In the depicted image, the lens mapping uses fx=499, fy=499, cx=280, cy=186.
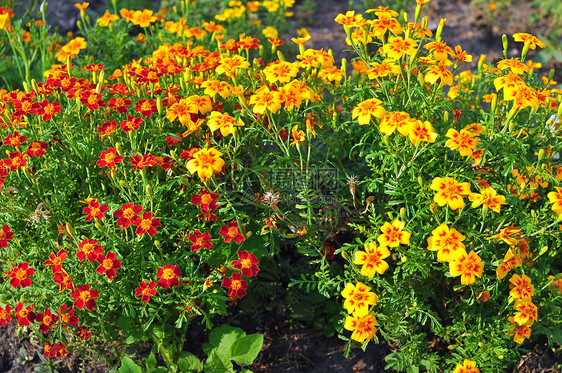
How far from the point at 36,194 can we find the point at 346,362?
1836 millimetres

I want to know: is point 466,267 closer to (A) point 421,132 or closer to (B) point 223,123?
(A) point 421,132

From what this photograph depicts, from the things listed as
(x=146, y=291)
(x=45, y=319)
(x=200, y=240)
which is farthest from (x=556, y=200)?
(x=45, y=319)

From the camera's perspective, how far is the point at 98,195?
2.51 metres

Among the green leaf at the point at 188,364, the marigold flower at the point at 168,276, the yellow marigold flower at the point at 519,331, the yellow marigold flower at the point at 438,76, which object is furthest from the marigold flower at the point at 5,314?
the yellow marigold flower at the point at 519,331

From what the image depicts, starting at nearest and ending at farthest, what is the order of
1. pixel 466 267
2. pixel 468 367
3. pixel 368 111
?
pixel 466 267, pixel 368 111, pixel 468 367

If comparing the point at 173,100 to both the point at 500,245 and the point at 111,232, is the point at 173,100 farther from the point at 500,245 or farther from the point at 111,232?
the point at 500,245

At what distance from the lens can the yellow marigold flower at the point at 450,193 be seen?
1.98m

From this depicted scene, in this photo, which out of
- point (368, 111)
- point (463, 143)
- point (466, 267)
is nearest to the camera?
point (466, 267)

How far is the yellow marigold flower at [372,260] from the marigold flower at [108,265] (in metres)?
1.01

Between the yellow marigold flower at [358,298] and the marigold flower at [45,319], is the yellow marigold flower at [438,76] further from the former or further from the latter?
the marigold flower at [45,319]

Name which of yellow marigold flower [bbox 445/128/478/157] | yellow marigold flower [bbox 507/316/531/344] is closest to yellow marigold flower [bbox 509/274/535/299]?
yellow marigold flower [bbox 507/316/531/344]

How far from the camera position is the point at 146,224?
2.10 metres

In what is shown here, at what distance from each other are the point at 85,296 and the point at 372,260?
1209 mm

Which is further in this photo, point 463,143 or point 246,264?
point 246,264
